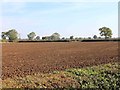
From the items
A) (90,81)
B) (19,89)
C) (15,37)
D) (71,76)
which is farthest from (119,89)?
(15,37)

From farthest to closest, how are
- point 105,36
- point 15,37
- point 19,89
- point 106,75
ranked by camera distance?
point 105,36 < point 15,37 < point 106,75 < point 19,89

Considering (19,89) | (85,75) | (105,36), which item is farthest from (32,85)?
(105,36)

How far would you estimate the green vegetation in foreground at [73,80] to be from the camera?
10.2 metres

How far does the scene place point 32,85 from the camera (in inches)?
396

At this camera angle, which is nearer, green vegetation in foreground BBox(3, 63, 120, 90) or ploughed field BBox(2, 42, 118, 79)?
green vegetation in foreground BBox(3, 63, 120, 90)

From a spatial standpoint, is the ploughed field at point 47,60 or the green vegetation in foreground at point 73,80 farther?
the ploughed field at point 47,60

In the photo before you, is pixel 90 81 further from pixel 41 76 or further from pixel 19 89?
pixel 19 89

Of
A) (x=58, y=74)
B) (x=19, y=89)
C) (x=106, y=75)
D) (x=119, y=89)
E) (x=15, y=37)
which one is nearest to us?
A: (x=19, y=89)

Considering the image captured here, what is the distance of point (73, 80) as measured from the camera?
11375 millimetres

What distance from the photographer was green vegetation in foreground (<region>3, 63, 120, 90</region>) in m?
10.2

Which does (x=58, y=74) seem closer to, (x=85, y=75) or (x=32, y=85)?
(x=85, y=75)

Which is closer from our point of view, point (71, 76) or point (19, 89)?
point (19, 89)

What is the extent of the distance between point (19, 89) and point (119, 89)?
4543mm

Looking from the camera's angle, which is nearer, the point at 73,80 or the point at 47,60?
the point at 73,80
